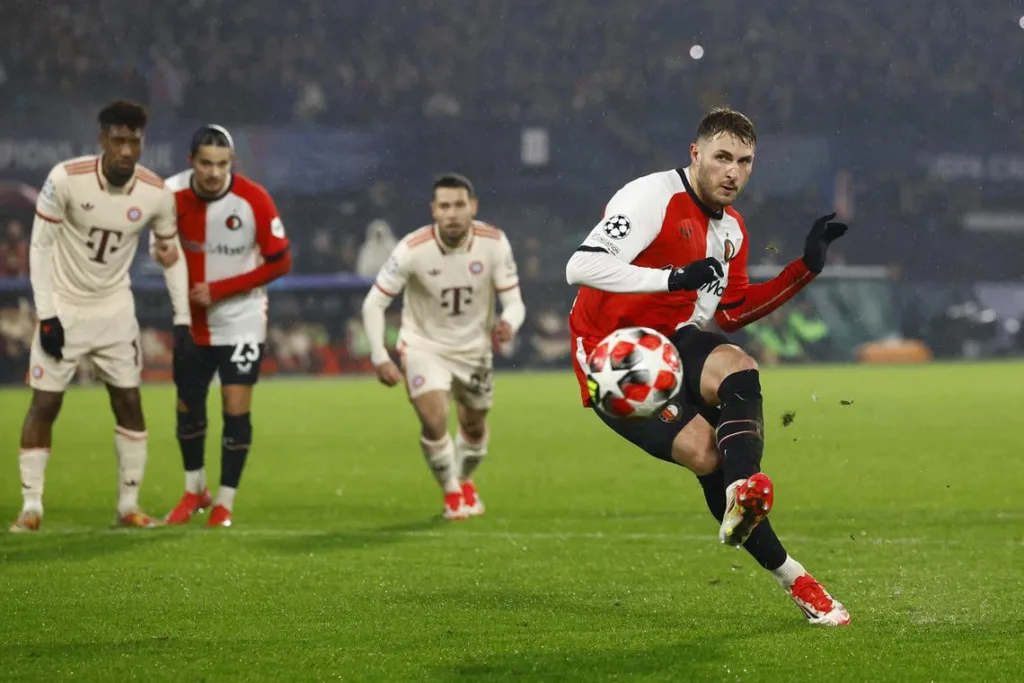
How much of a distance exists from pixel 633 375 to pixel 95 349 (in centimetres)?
429

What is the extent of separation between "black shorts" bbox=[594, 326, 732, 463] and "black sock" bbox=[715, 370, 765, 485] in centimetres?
15

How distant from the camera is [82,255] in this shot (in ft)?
26.9

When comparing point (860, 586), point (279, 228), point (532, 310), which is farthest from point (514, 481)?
point (532, 310)

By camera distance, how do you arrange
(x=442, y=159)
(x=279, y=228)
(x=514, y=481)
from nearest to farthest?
1. (x=279, y=228)
2. (x=514, y=481)
3. (x=442, y=159)

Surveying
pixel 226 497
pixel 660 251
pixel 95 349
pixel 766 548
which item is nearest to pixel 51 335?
pixel 95 349

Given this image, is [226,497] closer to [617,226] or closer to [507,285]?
[507,285]

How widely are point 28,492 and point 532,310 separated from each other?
17111mm

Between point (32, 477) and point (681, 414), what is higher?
point (681, 414)

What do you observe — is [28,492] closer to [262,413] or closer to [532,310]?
[262,413]

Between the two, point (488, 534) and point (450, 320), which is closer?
point (488, 534)

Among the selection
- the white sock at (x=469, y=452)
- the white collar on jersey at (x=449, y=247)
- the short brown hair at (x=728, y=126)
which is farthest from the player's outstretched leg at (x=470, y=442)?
the short brown hair at (x=728, y=126)

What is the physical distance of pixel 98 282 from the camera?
Answer: 27.1 ft

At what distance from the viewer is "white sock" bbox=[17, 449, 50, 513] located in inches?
316

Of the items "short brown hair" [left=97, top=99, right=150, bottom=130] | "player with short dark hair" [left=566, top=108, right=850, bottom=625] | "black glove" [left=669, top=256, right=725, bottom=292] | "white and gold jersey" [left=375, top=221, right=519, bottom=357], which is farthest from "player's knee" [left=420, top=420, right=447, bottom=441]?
"black glove" [left=669, top=256, right=725, bottom=292]
